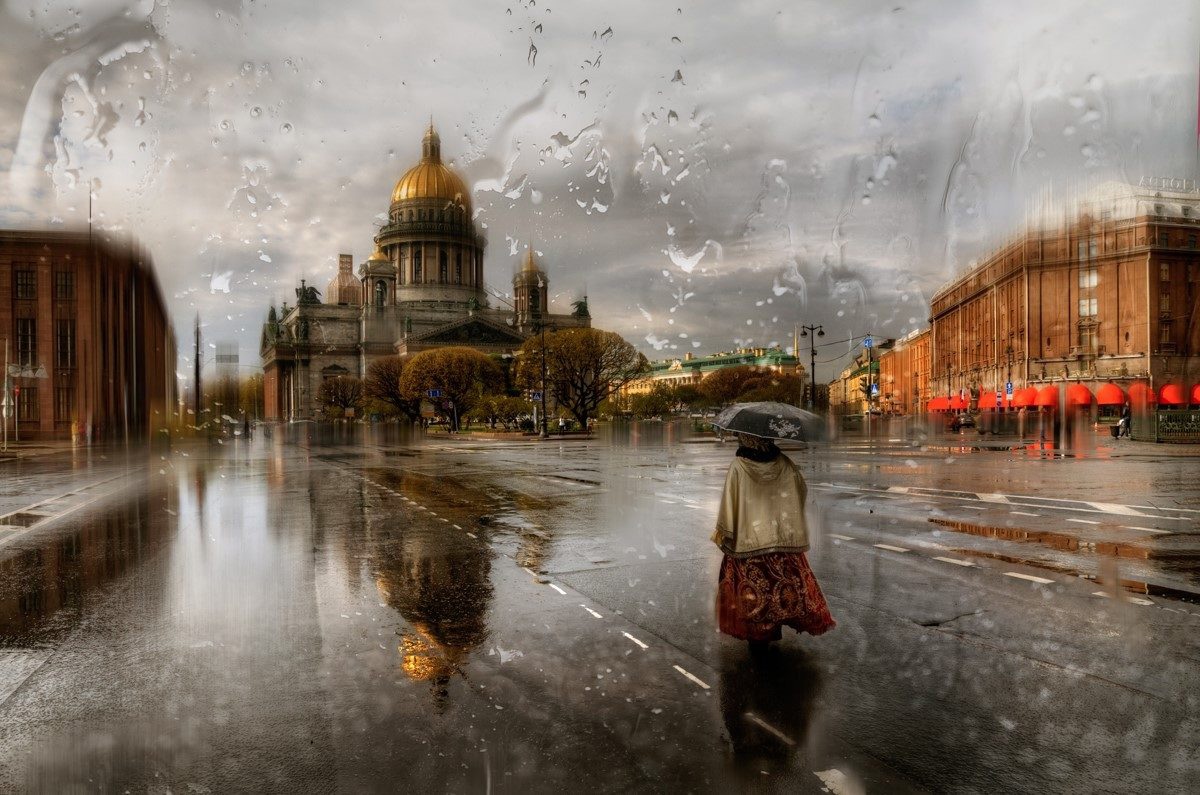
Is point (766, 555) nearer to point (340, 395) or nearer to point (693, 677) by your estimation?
point (693, 677)

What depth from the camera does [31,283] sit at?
54.0 meters

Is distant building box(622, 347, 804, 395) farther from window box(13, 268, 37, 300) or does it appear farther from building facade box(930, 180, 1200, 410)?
window box(13, 268, 37, 300)

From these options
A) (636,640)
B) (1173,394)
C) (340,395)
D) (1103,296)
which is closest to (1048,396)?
(1103,296)

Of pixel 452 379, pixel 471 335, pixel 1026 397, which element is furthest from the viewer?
pixel 471 335

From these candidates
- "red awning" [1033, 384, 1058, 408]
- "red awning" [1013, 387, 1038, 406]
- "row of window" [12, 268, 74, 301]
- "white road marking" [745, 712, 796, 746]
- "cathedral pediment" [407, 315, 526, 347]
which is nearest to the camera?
"white road marking" [745, 712, 796, 746]

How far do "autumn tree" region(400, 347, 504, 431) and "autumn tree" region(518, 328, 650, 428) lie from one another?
30.8ft

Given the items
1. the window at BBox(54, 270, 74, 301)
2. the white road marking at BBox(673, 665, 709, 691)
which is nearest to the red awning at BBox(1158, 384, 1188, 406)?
the white road marking at BBox(673, 665, 709, 691)

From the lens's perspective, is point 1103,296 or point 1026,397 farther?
point 1026,397

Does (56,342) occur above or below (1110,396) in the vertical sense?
above

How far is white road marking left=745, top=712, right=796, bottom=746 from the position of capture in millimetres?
4343

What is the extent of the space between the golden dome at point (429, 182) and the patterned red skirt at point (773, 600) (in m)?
120

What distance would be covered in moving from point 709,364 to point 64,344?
136041mm

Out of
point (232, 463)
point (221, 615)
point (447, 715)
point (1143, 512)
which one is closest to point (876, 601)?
point (447, 715)

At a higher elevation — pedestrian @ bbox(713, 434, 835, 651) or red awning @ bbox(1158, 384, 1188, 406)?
red awning @ bbox(1158, 384, 1188, 406)
